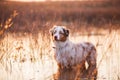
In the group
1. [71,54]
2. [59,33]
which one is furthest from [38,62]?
[59,33]

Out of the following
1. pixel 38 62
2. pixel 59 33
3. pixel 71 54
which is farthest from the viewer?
pixel 38 62

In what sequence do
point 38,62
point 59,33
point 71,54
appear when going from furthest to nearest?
point 38,62 → point 71,54 → point 59,33

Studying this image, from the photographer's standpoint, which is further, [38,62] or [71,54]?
[38,62]

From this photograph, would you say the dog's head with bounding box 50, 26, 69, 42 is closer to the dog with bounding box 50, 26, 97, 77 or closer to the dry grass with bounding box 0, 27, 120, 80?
the dog with bounding box 50, 26, 97, 77

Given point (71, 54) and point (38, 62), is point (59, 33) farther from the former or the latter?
point (38, 62)

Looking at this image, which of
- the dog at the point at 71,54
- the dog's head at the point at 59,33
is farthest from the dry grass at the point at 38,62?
the dog's head at the point at 59,33

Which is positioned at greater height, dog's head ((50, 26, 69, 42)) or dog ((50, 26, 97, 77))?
dog's head ((50, 26, 69, 42))

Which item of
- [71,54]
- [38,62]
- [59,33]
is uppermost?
[59,33]

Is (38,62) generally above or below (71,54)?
below

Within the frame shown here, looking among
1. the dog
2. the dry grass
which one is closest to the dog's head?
the dog

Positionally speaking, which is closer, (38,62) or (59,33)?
(59,33)

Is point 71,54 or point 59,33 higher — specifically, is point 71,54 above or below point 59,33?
below

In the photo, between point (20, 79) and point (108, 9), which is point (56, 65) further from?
point (108, 9)

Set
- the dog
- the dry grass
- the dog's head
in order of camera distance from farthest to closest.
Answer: the dog < the dog's head < the dry grass
